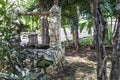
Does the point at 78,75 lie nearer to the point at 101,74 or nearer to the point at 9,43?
the point at 9,43

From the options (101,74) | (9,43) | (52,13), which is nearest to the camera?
(101,74)

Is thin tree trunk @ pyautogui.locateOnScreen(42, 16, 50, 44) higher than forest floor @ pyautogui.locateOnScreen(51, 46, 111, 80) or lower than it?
higher

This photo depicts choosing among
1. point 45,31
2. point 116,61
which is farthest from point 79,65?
point 116,61

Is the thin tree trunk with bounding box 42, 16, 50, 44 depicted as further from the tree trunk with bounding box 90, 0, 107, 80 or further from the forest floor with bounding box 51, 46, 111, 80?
the tree trunk with bounding box 90, 0, 107, 80

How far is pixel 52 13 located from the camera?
19.0 ft

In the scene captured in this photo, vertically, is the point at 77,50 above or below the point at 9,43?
below

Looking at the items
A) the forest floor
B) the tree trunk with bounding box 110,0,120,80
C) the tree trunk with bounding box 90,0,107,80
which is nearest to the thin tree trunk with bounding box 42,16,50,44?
the forest floor

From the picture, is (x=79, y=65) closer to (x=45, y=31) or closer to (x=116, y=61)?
(x=45, y=31)

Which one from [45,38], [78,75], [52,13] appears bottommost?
[78,75]

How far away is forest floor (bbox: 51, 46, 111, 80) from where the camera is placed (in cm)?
569

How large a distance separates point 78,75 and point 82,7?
3098mm

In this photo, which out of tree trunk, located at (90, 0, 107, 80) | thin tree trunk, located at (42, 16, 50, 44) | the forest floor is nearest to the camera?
tree trunk, located at (90, 0, 107, 80)

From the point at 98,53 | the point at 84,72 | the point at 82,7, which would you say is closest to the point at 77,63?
the point at 84,72

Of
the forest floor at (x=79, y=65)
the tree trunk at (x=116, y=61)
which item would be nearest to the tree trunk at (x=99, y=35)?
the tree trunk at (x=116, y=61)
